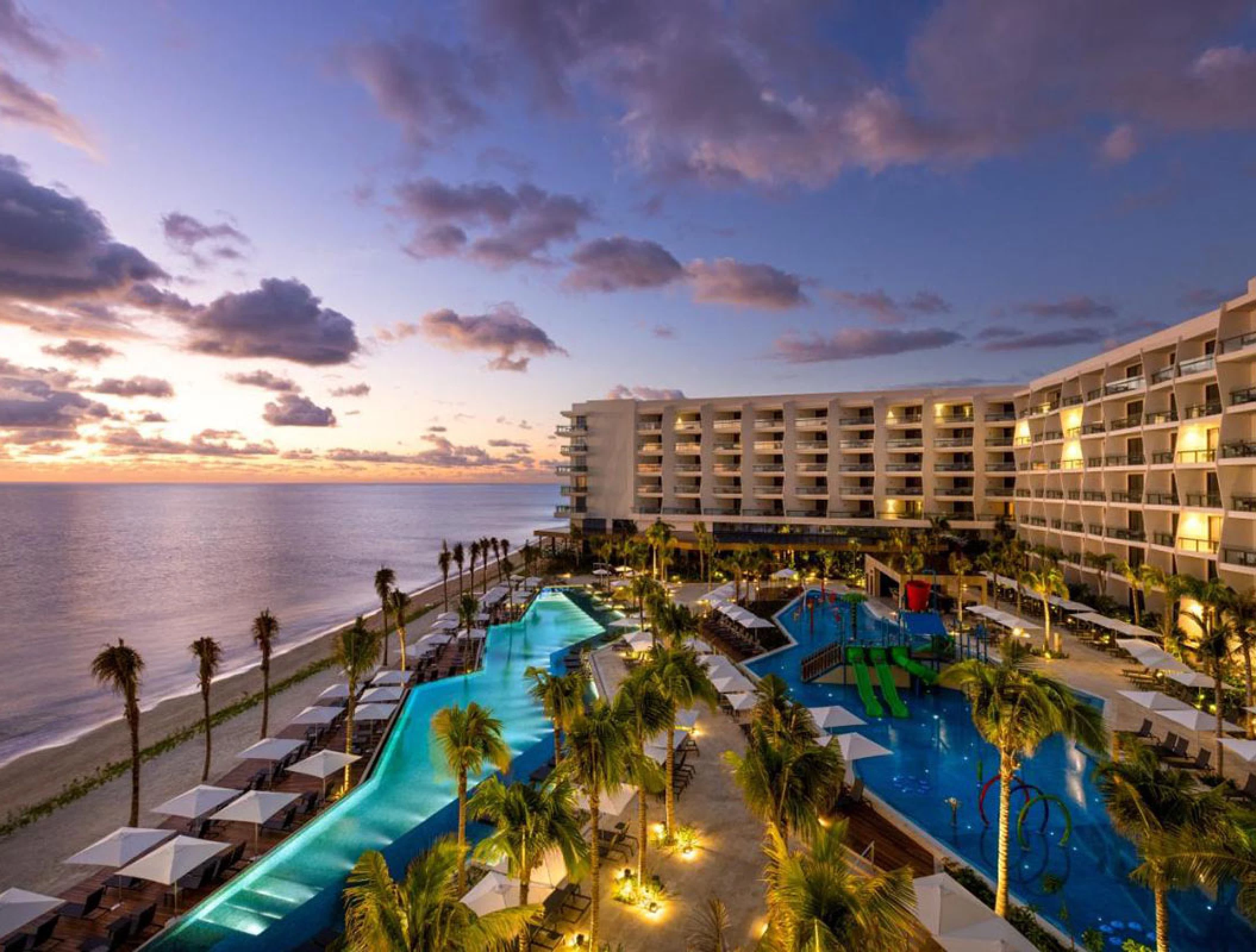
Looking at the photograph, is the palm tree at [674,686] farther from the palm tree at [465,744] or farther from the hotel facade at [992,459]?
the hotel facade at [992,459]

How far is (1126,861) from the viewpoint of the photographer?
54.1 ft

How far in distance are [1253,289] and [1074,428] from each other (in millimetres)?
18720

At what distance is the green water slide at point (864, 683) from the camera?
28031 mm

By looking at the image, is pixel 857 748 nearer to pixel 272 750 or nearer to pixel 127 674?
pixel 272 750

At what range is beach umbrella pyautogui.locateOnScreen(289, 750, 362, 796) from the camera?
22062 millimetres

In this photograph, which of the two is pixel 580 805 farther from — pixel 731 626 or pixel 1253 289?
pixel 1253 289

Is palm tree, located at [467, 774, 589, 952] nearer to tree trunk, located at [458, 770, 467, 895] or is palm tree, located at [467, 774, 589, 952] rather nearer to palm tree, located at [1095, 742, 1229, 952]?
tree trunk, located at [458, 770, 467, 895]

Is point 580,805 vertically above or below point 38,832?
above

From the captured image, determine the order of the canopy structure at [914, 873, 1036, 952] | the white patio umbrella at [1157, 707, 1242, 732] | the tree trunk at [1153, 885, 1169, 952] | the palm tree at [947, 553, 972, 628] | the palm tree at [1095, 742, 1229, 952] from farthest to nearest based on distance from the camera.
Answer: the palm tree at [947, 553, 972, 628] < the white patio umbrella at [1157, 707, 1242, 732] < the tree trunk at [1153, 885, 1169, 952] < the canopy structure at [914, 873, 1036, 952] < the palm tree at [1095, 742, 1229, 952]

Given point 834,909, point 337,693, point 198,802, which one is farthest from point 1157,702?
point 337,693

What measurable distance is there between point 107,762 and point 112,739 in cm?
410

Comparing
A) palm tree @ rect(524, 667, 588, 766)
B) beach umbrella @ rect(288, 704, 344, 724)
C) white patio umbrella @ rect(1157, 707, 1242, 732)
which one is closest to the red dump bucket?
white patio umbrella @ rect(1157, 707, 1242, 732)

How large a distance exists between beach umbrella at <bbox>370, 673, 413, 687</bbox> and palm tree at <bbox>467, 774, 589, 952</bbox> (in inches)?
854

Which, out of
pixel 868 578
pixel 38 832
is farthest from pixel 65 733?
pixel 868 578
